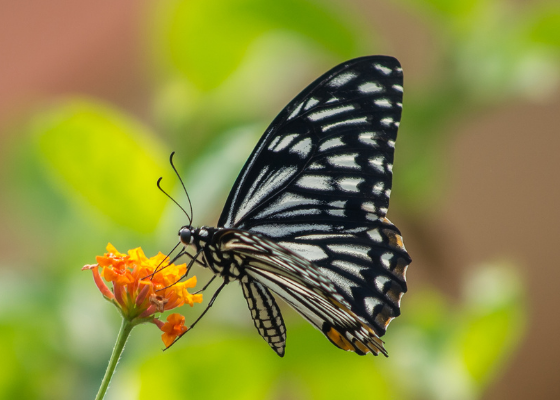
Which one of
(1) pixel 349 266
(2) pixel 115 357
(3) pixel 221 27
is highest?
(3) pixel 221 27

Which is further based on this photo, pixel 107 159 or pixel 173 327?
pixel 107 159

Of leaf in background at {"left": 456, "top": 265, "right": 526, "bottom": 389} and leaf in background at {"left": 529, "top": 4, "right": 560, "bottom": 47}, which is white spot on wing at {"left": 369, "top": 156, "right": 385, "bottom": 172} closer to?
leaf in background at {"left": 456, "top": 265, "right": 526, "bottom": 389}

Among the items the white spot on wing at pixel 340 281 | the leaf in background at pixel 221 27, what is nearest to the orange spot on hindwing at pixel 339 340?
the white spot on wing at pixel 340 281

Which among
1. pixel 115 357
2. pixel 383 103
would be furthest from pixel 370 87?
pixel 115 357

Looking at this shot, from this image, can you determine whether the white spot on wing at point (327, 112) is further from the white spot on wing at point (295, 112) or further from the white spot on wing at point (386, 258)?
the white spot on wing at point (386, 258)

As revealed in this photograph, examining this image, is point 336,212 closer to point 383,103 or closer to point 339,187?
point 339,187

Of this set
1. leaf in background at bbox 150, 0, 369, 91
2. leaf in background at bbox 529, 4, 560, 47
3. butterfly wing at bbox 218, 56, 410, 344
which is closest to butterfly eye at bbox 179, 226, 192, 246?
butterfly wing at bbox 218, 56, 410, 344

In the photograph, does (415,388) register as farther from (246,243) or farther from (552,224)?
(552,224)
